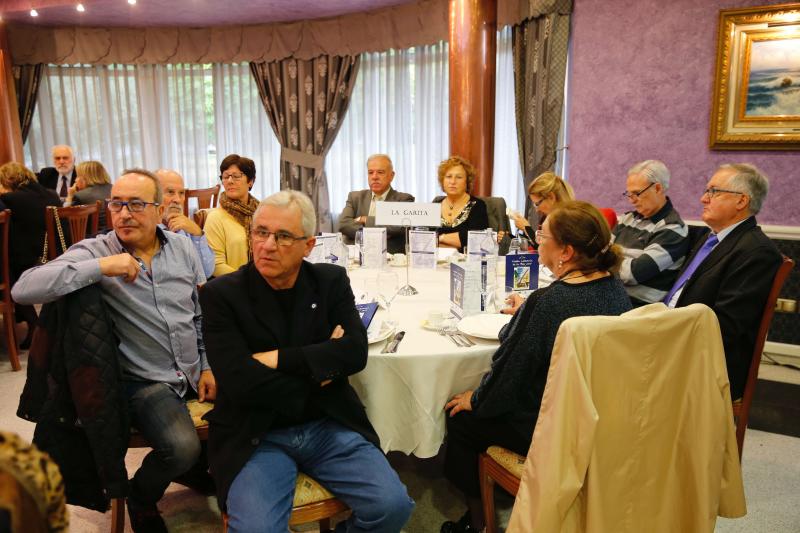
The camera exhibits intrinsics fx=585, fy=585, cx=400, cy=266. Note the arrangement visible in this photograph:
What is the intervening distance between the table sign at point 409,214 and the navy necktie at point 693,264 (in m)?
1.07

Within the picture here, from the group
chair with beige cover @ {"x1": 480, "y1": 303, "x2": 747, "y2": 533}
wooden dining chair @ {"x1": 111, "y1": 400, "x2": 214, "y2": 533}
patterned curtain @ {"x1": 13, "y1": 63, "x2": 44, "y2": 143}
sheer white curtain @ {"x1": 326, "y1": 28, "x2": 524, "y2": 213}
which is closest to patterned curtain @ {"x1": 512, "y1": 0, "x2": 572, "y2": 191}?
sheer white curtain @ {"x1": 326, "y1": 28, "x2": 524, "y2": 213}

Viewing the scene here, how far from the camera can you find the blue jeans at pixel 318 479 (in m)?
1.46

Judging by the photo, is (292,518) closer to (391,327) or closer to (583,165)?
(391,327)

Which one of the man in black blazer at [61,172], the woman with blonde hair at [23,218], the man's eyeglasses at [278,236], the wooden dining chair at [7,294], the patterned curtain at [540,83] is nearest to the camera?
the man's eyeglasses at [278,236]

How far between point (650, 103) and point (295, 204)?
10.5 ft

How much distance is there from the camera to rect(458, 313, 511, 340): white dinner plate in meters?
1.89

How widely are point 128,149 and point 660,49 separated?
5683 mm

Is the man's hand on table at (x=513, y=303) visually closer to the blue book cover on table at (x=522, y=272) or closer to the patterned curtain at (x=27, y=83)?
the blue book cover on table at (x=522, y=272)

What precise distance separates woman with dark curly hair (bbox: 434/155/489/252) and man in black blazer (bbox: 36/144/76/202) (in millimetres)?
4163

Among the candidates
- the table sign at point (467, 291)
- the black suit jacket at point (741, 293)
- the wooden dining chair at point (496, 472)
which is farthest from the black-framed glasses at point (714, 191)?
the wooden dining chair at point (496, 472)

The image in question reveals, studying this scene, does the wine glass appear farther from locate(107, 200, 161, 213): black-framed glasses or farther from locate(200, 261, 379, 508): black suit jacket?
locate(107, 200, 161, 213): black-framed glasses

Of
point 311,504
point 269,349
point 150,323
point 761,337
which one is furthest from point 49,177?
point 761,337

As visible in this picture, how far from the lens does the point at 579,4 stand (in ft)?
13.7

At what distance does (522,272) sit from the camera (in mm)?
2336
